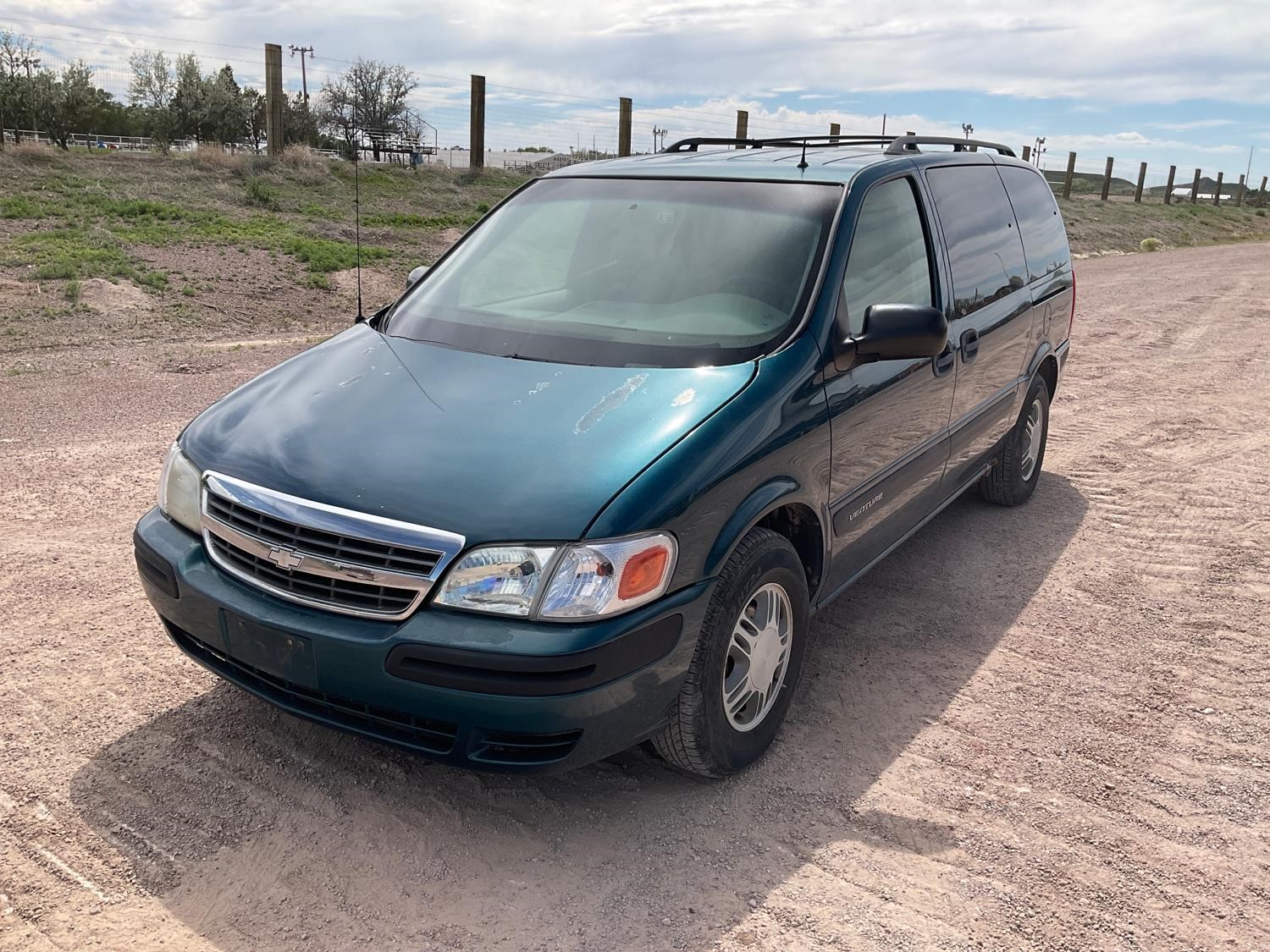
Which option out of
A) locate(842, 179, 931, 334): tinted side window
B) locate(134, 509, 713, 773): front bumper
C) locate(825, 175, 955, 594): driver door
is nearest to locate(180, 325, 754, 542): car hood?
locate(134, 509, 713, 773): front bumper

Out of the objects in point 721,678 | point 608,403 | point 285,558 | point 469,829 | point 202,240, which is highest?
point 608,403

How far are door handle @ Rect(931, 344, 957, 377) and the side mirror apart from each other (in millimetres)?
685

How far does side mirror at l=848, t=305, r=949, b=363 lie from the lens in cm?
348

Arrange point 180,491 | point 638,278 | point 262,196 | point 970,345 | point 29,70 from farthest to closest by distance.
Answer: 1. point 29,70
2. point 262,196
3. point 970,345
4. point 638,278
5. point 180,491

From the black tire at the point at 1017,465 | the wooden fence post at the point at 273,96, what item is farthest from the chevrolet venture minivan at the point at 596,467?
the wooden fence post at the point at 273,96

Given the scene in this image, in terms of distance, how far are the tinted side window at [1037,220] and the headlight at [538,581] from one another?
12.1 feet

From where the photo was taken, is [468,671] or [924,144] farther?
[924,144]

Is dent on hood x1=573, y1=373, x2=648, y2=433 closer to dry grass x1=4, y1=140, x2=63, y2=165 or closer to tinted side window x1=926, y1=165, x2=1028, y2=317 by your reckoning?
tinted side window x1=926, y1=165, x2=1028, y2=317

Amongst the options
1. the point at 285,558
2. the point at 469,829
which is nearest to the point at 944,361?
the point at 469,829

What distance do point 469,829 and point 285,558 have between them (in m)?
0.93

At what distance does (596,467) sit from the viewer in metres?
2.81

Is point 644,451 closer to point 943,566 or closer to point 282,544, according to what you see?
point 282,544

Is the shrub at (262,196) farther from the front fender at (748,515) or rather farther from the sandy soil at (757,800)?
the front fender at (748,515)

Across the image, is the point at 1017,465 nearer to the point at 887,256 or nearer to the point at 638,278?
the point at 887,256
